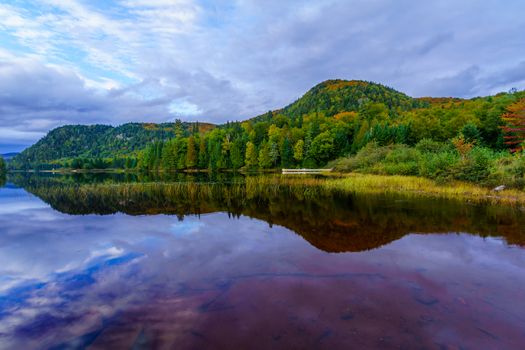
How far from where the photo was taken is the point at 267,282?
25.5ft

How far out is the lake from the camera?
17.7ft

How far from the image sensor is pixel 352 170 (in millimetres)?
50812

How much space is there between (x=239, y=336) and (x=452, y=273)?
6.49 m

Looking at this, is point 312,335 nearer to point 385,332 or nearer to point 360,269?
point 385,332

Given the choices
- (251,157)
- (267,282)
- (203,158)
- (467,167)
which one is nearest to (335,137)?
(251,157)

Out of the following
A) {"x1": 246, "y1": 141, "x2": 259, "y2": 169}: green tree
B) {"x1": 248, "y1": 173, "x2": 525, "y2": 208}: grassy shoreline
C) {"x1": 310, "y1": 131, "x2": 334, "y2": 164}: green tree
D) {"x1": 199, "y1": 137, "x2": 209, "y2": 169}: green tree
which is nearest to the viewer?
{"x1": 248, "y1": 173, "x2": 525, "y2": 208}: grassy shoreline

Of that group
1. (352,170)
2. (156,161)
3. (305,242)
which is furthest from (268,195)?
(156,161)

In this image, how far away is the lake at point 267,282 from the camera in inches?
212

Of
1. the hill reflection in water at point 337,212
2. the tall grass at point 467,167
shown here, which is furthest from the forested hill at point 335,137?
the hill reflection in water at point 337,212

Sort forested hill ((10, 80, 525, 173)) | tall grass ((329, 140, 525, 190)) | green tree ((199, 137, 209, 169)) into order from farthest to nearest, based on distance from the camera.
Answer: green tree ((199, 137, 209, 169)), forested hill ((10, 80, 525, 173)), tall grass ((329, 140, 525, 190))

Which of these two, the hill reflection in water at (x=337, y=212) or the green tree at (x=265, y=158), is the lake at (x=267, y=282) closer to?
the hill reflection in water at (x=337, y=212)

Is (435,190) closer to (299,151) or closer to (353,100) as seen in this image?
(299,151)

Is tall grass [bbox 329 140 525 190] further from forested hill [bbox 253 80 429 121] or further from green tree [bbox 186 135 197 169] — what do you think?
forested hill [bbox 253 80 429 121]

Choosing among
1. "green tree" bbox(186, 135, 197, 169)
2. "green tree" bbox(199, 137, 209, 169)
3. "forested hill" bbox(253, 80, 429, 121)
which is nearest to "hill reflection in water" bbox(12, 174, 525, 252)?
"green tree" bbox(186, 135, 197, 169)
